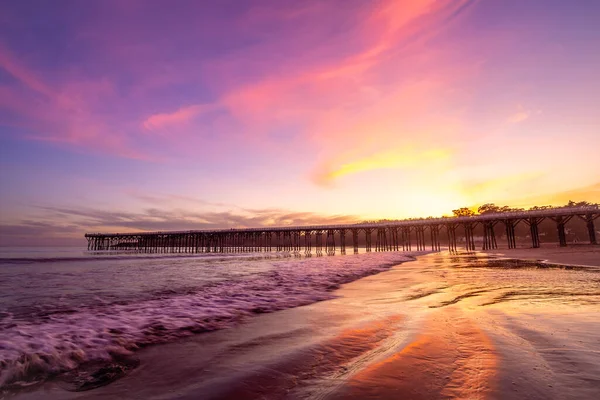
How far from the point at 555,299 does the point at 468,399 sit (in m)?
5.85

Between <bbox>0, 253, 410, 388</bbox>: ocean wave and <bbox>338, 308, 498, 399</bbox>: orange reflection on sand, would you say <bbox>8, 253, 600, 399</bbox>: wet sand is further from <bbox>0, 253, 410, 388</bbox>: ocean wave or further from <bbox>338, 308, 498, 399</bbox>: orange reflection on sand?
<bbox>0, 253, 410, 388</bbox>: ocean wave

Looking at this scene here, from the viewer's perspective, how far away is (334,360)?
3.19 meters

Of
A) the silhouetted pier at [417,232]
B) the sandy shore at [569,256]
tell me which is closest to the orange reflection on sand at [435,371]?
the sandy shore at [569,256]

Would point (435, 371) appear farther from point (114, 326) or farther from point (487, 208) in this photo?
point (487, 208)

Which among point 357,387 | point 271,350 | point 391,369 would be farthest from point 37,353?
point 391,369

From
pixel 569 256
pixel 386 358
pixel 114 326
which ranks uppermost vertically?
pixel 386 358

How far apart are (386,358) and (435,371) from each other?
55 centimetres

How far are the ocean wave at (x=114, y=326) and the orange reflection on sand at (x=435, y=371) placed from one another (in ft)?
10.4

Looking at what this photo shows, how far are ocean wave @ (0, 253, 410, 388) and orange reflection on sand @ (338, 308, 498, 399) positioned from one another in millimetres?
3161

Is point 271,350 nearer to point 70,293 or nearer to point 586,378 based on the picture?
point 586,378

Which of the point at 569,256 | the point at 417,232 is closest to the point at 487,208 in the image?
the point at 417,232

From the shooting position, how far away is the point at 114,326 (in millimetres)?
5188

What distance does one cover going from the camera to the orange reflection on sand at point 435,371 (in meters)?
2.33

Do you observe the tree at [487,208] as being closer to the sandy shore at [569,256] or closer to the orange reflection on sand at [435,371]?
the sandy shore at [569,256]
